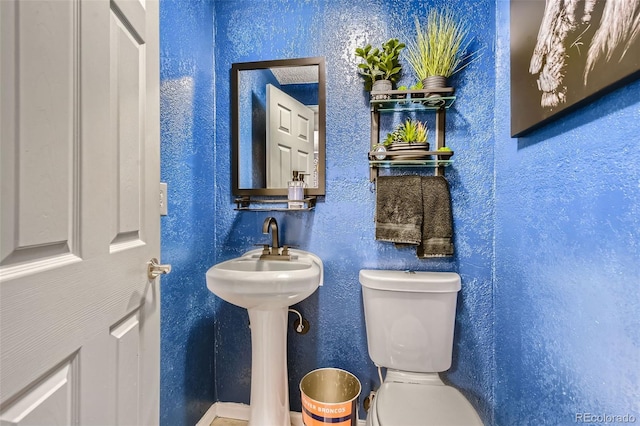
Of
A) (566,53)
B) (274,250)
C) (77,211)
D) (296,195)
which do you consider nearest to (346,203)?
(296,195)

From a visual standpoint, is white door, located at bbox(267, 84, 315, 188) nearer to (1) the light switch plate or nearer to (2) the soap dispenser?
(2) the soap dispenser

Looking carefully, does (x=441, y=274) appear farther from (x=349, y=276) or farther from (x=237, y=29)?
(x=237, y=29)

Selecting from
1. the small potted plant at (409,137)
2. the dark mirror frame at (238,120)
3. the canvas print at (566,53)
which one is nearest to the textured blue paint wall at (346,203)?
the dark mirror frame at (238,120)

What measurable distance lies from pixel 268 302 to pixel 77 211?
0.70 meters

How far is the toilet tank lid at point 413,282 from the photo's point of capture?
1244 millimetres

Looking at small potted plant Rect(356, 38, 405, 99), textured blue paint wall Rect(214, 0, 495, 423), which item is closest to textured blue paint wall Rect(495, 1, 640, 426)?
textured blue paint wall Rect(214, 0, 495, 423)

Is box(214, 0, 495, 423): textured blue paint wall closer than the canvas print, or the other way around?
the canvas print

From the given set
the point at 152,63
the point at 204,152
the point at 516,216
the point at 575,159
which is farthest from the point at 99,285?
the point at 516,216

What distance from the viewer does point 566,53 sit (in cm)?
79

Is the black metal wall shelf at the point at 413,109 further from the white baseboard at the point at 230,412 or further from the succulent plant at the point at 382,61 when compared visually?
→ the white baseboard at the point at 230,412

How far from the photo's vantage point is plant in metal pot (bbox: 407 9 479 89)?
1.31 metres

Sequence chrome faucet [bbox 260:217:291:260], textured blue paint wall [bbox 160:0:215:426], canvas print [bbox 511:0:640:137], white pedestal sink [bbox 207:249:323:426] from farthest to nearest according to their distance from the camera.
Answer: chrome faucet [bbox 260:217:291:260], textured blue paint wall [bbox 160:0:215:426], white pedestal sink [bbox 207:249:323:426], canvas print [bbox 511:0:640:137]

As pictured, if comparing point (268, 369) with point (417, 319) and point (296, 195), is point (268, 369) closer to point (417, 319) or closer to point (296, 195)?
point (417, 319)

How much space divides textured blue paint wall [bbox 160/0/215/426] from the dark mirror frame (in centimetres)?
12
